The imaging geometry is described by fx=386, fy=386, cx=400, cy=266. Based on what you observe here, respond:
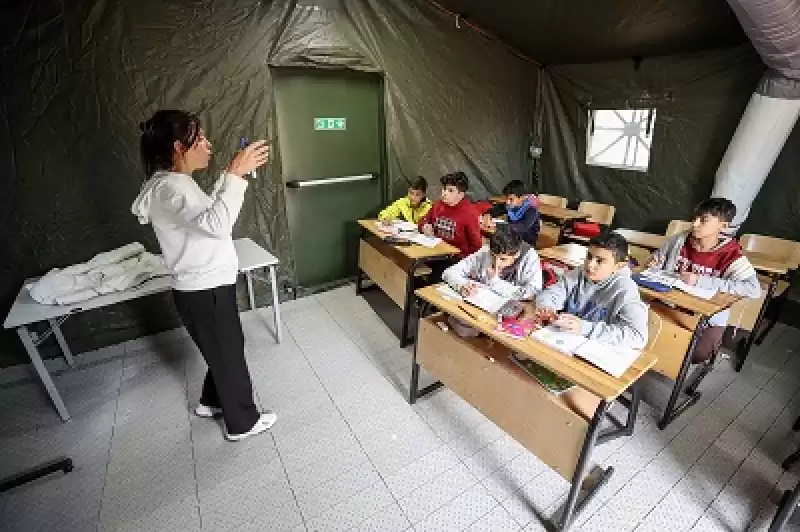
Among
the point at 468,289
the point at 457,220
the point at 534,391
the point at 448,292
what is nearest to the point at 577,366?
the point at 534,391

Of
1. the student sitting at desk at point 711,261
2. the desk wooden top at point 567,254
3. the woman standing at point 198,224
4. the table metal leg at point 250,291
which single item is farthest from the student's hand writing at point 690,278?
the table metal leg at point 250,291

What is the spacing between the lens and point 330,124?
343cm

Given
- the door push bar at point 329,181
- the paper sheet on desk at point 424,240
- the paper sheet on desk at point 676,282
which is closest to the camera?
the paper sheet on desk at point 676,282

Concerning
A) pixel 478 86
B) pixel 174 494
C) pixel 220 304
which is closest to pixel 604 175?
pixel 478 86

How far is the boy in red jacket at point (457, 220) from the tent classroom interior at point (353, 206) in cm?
79

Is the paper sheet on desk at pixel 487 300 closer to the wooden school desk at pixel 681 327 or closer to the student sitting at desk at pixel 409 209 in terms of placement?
the wooden school desk at pixel 681 327

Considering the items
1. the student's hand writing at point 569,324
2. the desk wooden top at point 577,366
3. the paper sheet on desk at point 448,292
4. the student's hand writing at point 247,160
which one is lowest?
the paper sheet on desk at point 448,292

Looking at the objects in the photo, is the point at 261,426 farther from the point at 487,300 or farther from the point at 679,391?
the point at 679,391

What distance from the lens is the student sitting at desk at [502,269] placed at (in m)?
1.98

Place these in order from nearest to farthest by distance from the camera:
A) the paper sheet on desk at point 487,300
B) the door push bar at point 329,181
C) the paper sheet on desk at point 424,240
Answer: the paper sheet on desk at point 487,300 → the paper sheet on desk at point 424,240 → the door push bar at point 329,181

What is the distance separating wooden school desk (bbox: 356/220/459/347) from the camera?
108 inches

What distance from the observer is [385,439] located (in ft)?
6.72

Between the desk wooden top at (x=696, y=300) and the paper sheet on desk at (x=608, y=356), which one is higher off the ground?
the paper sheet on desk at (x=608, y=356)

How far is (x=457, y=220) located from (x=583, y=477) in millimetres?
2049
